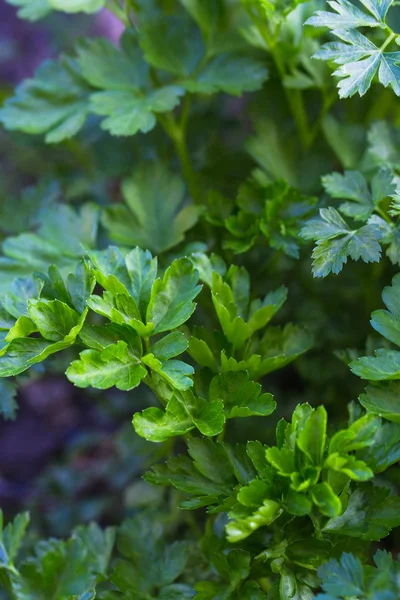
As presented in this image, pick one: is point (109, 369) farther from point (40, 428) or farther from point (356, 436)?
point (40, 428)

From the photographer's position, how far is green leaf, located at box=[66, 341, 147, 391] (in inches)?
26.7

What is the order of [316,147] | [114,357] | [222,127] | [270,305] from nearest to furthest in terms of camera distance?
1. [114,357]
2. [270,305]
3. [316,147]
4. [222,127]

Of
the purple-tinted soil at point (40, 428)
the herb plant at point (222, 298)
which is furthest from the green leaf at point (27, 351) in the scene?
the purple-tinted soil at point (40, 428)

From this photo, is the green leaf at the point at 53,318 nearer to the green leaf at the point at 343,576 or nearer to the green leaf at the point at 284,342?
the green leaf at the point at 284,342

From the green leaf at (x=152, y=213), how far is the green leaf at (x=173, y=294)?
0.65 feet

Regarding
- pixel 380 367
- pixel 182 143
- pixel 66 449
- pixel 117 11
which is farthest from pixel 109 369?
pixel 66 449

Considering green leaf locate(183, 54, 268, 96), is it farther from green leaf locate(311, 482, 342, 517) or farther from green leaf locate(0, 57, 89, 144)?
green leaf locate(311, 482, 342, 517)

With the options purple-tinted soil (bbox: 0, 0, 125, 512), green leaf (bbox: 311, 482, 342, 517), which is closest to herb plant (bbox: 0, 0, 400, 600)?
green leaf (bbox: 311, 482, 342, 517)

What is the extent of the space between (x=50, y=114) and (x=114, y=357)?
0.54 metres

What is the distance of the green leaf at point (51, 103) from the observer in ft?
3.44

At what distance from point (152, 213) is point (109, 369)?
38cm

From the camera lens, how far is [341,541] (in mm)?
752

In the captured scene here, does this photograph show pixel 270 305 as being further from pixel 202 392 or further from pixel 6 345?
pixel 6 345

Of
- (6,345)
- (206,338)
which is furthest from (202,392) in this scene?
(6,345)
